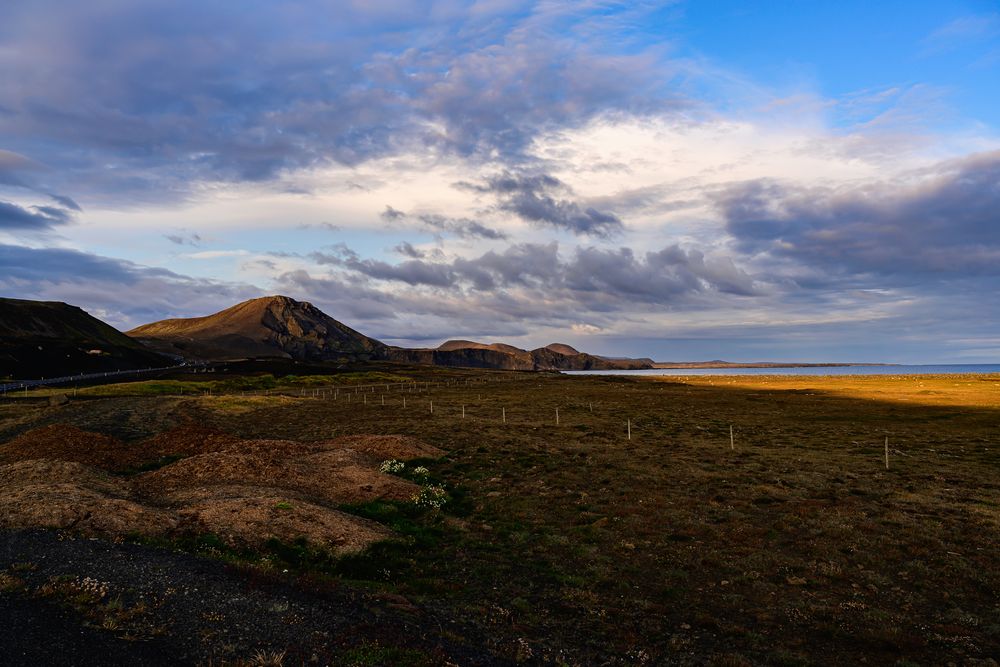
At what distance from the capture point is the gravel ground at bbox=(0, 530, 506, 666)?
9836mm

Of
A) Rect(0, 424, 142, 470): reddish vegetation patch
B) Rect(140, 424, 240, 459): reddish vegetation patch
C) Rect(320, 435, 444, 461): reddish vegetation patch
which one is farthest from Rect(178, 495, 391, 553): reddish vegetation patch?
Rect(0, 424, 142, 470): reddish vegetation patch

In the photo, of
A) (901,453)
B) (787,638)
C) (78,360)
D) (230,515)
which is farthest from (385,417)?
(78,360)

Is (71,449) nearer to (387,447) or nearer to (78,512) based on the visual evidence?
(387,447)

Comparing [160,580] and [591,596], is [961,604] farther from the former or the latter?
[160,580]

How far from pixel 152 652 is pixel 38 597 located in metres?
3.73

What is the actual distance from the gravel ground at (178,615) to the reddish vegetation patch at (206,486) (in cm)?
324

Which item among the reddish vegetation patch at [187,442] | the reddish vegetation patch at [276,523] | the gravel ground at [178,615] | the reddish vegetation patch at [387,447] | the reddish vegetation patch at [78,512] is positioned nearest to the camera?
the gravel ground at [178,615]

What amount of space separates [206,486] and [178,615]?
48.4 feet

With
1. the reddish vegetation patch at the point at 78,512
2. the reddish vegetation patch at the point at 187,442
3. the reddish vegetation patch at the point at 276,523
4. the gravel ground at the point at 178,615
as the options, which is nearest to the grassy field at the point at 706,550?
the reddish vegetation patch at the point at 276,523

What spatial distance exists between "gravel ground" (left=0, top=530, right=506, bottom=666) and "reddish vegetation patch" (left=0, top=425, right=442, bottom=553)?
10.6 feet

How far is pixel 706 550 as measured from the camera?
784 inches

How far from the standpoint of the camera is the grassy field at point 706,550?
44.6 ft

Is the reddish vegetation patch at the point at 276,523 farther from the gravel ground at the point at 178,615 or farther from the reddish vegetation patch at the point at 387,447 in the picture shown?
the reddish vegetation patch at the point at 387,447

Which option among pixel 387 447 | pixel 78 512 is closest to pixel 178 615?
pixel 78 512
